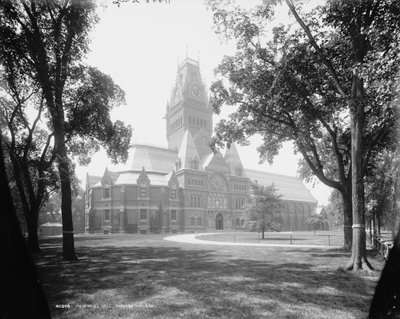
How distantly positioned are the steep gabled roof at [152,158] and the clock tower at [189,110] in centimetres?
521

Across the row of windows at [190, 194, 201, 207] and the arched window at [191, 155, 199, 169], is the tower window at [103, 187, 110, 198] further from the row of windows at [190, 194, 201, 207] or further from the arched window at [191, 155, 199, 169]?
the arched window at [191, 155, 199, 169]

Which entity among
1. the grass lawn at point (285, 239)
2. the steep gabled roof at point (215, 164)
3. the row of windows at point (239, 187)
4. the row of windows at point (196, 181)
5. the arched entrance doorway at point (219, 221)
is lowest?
the arched entrance doorway at point (219, 221)

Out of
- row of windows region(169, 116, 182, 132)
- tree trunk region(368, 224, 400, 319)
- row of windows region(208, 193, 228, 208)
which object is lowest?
row of windows region(208, 193, 228, 208)

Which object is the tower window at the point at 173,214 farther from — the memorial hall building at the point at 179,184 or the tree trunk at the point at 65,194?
the tree trunk at the point at 65,194

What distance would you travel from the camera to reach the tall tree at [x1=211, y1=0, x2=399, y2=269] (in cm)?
1054

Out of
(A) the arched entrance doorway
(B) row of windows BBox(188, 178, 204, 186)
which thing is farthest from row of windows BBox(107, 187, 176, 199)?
(A) the arched entrance doorway

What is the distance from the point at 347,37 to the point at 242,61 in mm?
5368

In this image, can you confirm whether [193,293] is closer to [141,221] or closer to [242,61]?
[242,61]

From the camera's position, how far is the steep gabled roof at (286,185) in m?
85.1

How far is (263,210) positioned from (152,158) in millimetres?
34517

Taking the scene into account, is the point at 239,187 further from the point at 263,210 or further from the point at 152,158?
the point at 263,210

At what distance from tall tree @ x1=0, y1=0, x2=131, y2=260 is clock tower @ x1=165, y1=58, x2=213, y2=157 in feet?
166

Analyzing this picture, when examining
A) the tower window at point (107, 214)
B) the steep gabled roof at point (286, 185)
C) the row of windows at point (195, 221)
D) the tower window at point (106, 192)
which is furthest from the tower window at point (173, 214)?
the steep gabled roof at point (286, 185)

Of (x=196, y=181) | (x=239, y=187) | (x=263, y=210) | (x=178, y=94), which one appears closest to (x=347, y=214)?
(x=263, y=210)
